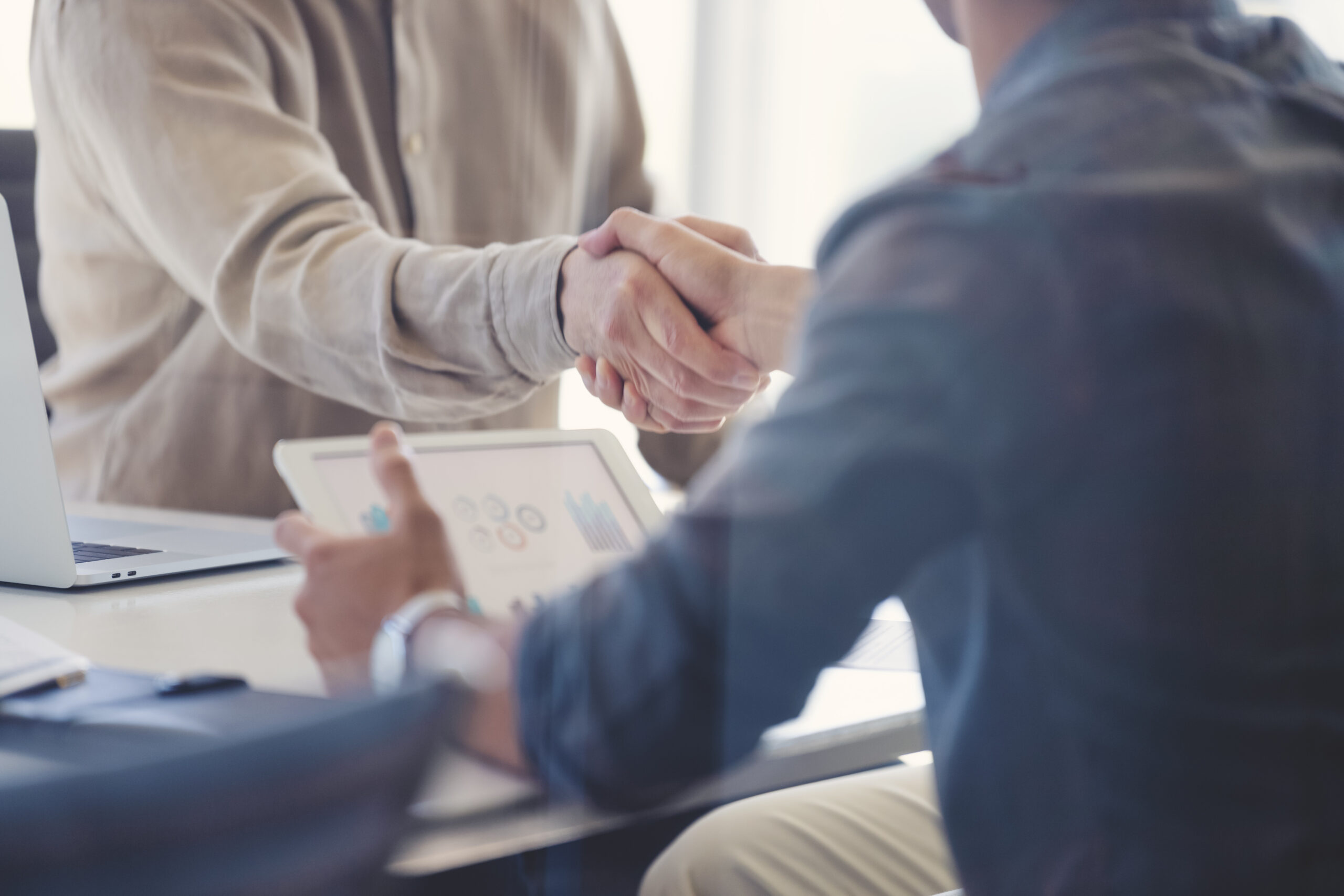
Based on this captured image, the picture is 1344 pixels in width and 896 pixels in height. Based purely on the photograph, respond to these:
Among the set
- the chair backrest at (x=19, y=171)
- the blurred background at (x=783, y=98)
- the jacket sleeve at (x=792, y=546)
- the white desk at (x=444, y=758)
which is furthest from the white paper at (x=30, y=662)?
the chair backrest at (x=19, y=171)

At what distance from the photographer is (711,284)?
0.83 m

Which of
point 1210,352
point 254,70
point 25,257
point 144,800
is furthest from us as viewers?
point 25,257

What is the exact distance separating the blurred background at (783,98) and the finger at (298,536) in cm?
23

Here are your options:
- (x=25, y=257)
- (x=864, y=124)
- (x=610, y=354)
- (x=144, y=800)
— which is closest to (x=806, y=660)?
(x=144, y=800)

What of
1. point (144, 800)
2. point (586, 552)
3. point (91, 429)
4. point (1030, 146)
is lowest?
point (91, 429)

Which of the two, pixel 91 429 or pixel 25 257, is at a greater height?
pixel 25 257

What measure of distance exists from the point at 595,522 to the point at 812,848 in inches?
11.0

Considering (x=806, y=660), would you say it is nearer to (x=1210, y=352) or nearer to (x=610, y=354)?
(x=1210, y=352)

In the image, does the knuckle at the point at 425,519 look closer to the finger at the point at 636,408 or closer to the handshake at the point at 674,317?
the handshake at the point at 674,317

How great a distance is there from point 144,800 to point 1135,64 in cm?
37

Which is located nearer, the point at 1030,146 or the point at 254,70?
the point at 1030,146

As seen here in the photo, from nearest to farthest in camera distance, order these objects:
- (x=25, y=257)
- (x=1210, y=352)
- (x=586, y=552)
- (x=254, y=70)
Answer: (x=1210, y=352) < (x=586, y=552) < (x=254, y=70) < (x=25, y=257)

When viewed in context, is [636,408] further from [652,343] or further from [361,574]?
[361,574]

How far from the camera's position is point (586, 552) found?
0.64 metres
